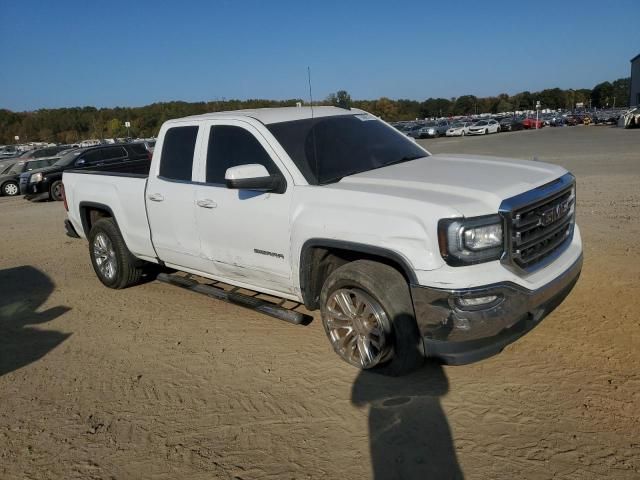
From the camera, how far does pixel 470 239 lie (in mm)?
3359

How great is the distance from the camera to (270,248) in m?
4.44

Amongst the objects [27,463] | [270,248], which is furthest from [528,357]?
[27,463]

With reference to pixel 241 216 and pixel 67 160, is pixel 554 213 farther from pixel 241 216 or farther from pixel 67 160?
pixel 67 160

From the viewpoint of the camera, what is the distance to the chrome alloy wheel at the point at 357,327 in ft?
12.5

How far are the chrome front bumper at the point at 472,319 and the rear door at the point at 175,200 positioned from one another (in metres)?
2.56

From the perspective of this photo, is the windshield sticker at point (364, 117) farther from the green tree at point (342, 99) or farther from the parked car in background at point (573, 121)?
the parked car in background at point (573, 121)

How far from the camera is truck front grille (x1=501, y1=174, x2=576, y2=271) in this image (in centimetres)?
346

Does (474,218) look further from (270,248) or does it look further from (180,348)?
(180,348)

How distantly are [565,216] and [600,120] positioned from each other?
60.4 meters

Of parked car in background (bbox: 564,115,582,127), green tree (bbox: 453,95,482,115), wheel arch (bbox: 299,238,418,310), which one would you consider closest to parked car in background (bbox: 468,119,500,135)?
parked car in background (bbox: 564,115,582,127)

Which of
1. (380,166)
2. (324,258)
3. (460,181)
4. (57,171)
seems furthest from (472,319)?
(57,171)

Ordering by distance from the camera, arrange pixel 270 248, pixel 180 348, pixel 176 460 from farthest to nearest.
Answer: pixel 180 348
pixel 270 248
pixel 176 460

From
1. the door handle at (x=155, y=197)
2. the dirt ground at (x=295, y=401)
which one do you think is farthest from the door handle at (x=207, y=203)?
the dirt ground at (x=295, y=401)

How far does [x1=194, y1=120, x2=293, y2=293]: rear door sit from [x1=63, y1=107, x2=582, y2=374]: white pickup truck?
0.01m
